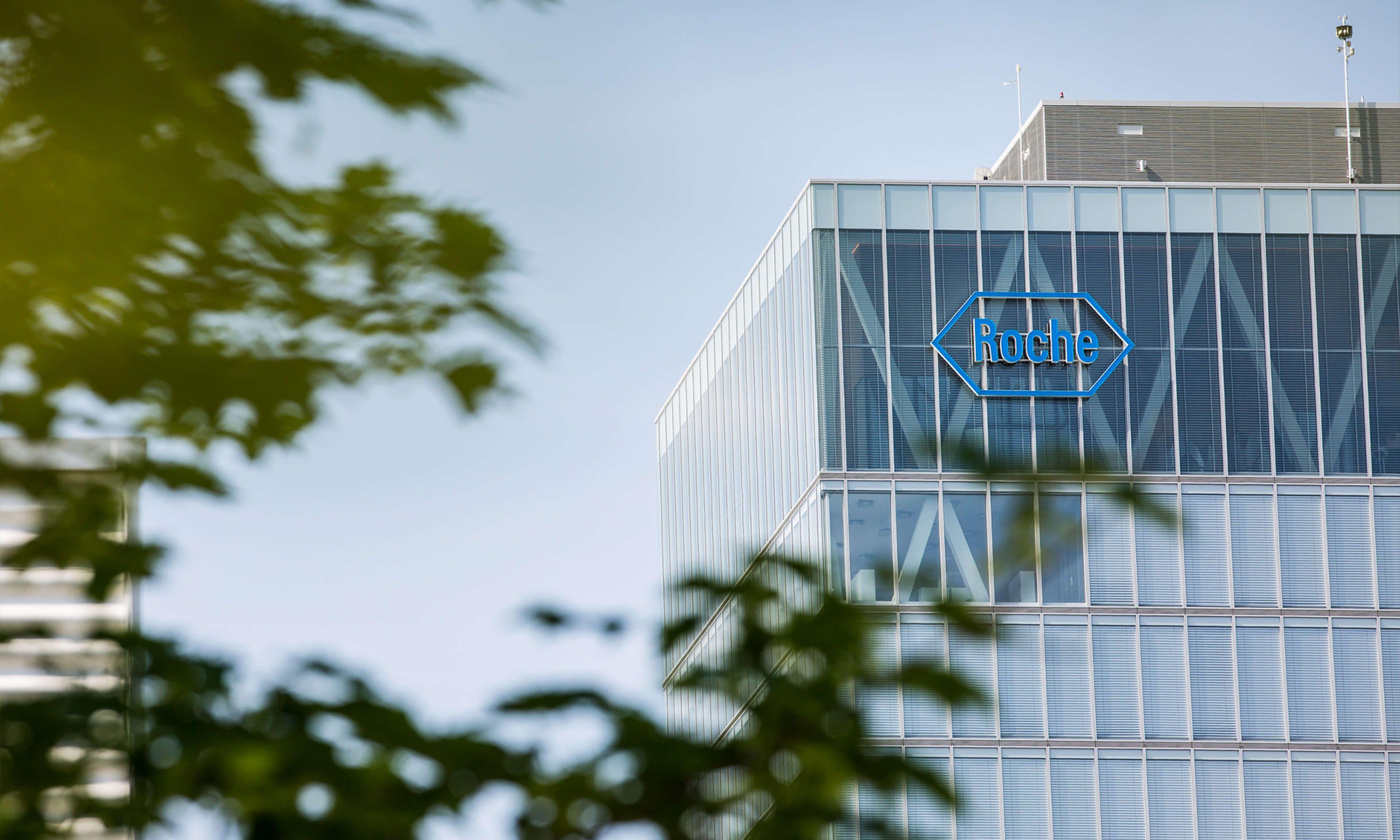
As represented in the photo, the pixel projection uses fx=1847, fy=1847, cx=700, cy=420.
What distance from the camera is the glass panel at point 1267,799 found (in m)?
36.3

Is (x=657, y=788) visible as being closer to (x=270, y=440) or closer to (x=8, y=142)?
(x=270, y=440)

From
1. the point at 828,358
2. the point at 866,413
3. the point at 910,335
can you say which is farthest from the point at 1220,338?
the point at 828,358

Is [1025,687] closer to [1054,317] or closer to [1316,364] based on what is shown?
[1054,317]

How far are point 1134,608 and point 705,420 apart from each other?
46.1 feet

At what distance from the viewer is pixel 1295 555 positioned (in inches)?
1489

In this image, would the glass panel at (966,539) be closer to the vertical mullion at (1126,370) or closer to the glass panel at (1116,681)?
the glass panel at (1116,681)

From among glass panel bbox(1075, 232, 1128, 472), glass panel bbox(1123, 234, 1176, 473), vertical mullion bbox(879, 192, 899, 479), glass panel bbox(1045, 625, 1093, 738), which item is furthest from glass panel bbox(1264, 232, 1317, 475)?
vertical mullion bbox(879, 192, 899, 479)

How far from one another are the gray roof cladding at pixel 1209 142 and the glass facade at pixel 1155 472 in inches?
151

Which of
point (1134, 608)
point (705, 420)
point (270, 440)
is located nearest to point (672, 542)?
point (705, 420)

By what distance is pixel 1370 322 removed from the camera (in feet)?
126

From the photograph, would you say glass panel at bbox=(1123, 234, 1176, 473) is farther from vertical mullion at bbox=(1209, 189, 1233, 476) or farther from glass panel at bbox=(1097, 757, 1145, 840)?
glass panel at bbox=(1097, 757, 1145, 840)

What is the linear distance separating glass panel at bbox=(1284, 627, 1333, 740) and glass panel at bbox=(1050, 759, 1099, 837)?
4.42 metres

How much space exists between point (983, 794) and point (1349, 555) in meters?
9.41

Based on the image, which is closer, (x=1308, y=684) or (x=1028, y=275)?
(x=1308, y=684)
